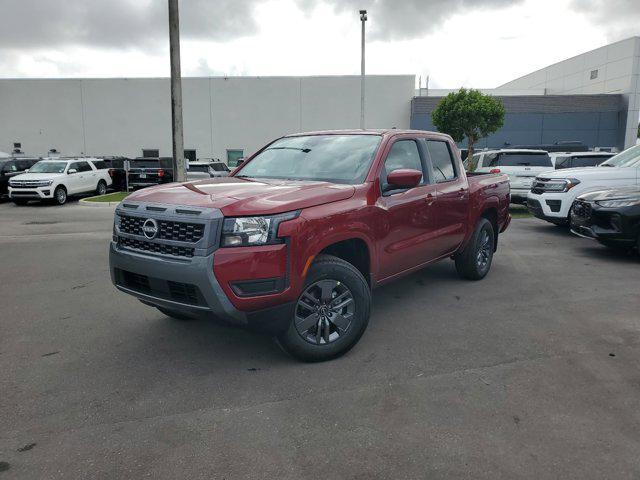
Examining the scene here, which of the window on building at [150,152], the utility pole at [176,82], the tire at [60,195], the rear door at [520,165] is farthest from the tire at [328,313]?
the window on building at [150,152]

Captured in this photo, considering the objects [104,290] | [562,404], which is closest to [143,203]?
[104,290]

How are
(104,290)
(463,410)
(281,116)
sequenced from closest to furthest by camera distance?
(463,410) → (104,290) → (281,116)

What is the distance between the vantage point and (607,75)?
41.7 metres

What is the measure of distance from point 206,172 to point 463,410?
17.8m

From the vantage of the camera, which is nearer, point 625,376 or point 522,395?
point 522,395

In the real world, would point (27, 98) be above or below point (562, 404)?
above

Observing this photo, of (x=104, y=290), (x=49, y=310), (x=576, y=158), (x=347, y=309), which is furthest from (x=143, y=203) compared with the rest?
(x=576, y=158)

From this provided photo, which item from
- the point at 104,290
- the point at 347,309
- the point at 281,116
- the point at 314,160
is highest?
the point at 281,116

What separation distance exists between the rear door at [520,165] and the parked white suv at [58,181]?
14.7m

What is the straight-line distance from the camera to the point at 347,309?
404 centimetres

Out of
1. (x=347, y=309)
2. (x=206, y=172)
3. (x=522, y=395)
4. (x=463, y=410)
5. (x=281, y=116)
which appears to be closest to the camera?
(x=463, y=410)

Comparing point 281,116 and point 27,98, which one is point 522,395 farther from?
point 27,98

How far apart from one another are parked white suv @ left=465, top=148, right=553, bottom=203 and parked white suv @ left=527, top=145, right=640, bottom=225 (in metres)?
2.85

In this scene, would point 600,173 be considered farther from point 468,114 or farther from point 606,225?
point 468,114
